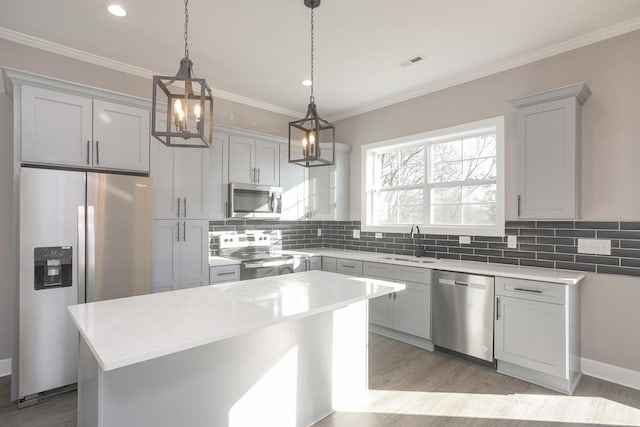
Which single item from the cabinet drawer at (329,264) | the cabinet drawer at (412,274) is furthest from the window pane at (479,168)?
the cabinet drawer at (329,264)

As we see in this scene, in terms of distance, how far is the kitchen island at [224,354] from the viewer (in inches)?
52.1

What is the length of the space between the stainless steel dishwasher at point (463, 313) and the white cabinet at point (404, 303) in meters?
0.08

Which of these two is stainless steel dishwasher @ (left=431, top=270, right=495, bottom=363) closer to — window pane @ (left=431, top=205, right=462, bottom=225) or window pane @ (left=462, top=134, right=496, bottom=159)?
window pane @ (left=431, top=205, right=462, bottom=225)

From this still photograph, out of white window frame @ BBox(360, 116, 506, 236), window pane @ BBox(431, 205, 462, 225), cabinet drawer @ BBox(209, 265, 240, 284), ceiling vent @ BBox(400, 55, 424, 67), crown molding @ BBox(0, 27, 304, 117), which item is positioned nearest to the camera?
crown molding @ BBox(0, 27, 304, 117)

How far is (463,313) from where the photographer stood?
312 cm

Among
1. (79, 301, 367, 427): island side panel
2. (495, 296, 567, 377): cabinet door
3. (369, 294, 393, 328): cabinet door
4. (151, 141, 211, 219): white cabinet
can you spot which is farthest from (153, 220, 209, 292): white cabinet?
(495, 296, 567, 377): cabinet door

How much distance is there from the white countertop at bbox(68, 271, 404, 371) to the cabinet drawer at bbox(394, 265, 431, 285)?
1.25 meters

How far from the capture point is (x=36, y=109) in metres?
2.47

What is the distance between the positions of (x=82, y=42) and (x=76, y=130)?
0.89m

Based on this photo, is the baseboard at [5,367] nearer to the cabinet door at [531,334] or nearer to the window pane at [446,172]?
the cabinet door at [531,334]

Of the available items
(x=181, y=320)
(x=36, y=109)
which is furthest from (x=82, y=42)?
(x=181, y=320)

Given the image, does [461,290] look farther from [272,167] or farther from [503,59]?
[272,167]

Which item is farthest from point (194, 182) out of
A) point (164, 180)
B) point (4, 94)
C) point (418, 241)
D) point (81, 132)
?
point (418, 241)

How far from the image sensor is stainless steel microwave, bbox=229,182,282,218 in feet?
12.7
